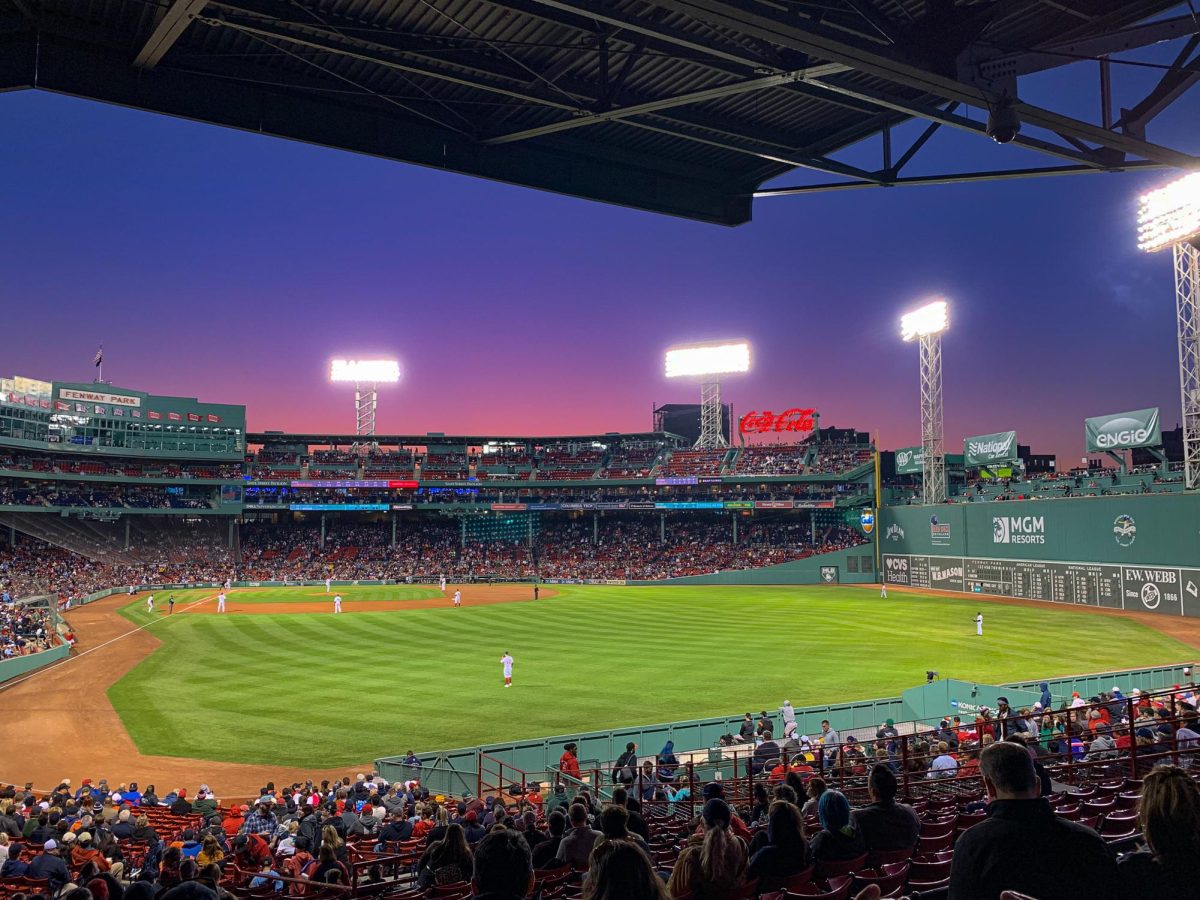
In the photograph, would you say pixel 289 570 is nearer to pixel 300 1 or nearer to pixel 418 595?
pixel 418 595

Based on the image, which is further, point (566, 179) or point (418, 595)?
point (418, 595)

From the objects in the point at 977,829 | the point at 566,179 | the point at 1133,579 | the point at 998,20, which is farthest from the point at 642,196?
the point at 1133,579

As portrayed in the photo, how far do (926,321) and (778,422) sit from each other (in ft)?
71.4

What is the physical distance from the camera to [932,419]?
62.2 meters

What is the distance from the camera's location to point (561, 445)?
92.2 m

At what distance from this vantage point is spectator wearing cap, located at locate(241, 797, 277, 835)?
1238 centimetres

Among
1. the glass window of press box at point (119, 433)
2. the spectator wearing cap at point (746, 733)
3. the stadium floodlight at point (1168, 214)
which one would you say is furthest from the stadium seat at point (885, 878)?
the glass window of press box at point (119, 433)

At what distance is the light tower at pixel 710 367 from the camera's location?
87.2 metres

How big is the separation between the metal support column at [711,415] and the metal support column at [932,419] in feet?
91.4

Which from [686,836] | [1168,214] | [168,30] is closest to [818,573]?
[1168,214]

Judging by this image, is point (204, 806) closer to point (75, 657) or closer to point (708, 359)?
point (75, 657)

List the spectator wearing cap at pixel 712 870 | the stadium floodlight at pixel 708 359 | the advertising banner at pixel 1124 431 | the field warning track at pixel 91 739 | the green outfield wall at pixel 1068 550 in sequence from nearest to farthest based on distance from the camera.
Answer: the spectator wearing cap at pixel 712 870
the field warning track at pixel 91 739
the green outfield wall at pixel 1068 550
the advertising banner at pixel 1124 431
the stadium floodlight at pixel 708 359

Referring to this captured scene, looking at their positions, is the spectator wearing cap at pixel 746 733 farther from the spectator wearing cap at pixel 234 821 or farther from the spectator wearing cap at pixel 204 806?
the spectator wearing cap at pixel 204 806

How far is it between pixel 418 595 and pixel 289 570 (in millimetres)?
20293
